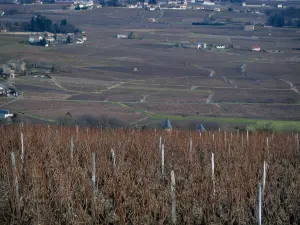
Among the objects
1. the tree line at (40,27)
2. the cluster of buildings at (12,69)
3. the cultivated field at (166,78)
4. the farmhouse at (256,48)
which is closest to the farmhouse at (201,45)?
the cultivated field at (166,78)

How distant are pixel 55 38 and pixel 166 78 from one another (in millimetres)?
25386

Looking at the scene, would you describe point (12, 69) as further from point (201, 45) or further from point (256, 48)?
point (256, 48)

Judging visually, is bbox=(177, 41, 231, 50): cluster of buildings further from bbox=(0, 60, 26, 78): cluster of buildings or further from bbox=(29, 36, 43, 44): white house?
bbox=(0, 60, 26, 78): cluster of buildings

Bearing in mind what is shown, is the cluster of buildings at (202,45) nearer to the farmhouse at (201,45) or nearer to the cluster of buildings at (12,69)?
the farmhouse at (201,45)

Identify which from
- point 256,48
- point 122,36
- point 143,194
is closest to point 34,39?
point 122,36

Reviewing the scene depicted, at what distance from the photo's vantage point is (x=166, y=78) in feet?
155

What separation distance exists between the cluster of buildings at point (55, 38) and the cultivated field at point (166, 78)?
1.54 metres

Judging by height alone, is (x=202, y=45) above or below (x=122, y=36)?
below

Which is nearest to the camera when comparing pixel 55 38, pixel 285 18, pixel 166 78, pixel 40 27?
pixel 166 78

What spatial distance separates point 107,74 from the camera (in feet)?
156

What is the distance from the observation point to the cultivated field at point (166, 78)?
34875mm

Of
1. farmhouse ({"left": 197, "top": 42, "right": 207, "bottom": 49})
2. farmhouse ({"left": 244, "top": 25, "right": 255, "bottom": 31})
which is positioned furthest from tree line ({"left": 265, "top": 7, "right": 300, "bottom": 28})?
farmhouse ({"left": 197, "top": 42, "right": 207, "bottom": 49})

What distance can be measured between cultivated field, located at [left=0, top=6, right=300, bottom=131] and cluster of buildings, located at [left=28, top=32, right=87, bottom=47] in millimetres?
1536

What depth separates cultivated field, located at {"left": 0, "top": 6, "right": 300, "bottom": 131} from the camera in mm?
34875
